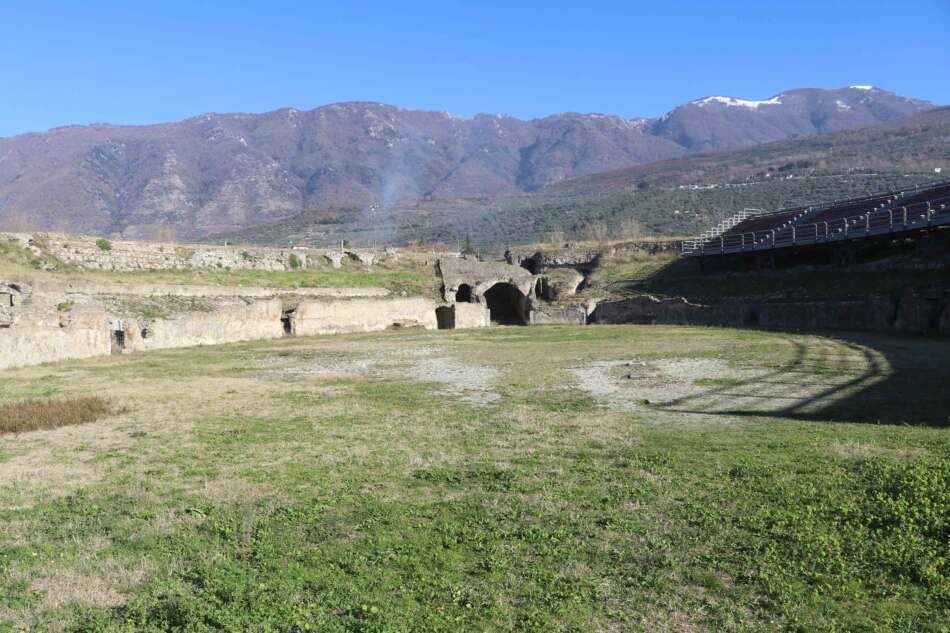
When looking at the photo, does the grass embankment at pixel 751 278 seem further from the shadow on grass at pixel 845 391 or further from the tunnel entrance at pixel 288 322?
the tunnel entrance at pixel 288 322

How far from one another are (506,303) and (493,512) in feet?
143

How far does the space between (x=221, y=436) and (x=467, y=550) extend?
5850 millimetres

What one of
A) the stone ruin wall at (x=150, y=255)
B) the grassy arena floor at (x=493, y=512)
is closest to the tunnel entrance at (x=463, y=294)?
the stone ruin wall at (x=150, y=255)

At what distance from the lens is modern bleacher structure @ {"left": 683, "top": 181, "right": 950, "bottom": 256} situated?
34438mm

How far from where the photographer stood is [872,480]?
6.95 m

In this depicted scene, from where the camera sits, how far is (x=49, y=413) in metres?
11.6

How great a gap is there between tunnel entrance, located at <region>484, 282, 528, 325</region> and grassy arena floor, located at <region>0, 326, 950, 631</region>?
32.5 metres

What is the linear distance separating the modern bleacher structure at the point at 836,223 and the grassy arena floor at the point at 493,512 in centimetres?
2463

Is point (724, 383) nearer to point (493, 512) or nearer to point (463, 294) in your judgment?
point (493, 512)

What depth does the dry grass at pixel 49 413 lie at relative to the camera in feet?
36.1

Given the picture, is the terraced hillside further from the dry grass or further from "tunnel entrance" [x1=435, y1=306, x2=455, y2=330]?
the dry grass

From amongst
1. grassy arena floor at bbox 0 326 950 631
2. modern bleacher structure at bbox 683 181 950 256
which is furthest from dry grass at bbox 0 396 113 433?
modern bleacher structure at bbox 683 181 950 256

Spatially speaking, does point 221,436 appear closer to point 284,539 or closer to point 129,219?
point 284,539

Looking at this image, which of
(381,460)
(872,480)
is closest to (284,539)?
(381,460)
